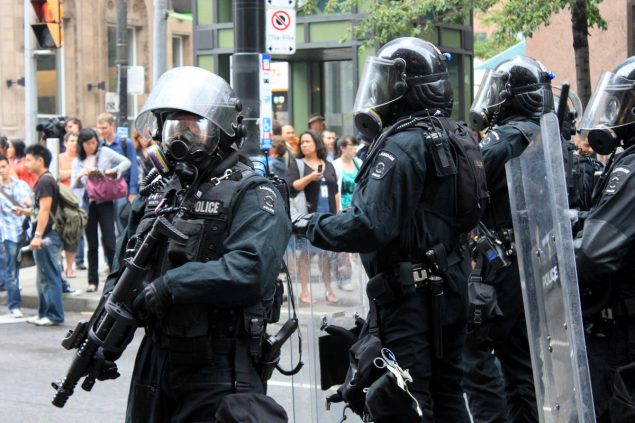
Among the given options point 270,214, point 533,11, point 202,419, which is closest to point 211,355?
point 202,419

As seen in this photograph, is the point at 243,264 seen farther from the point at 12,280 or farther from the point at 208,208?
the point at 12,280

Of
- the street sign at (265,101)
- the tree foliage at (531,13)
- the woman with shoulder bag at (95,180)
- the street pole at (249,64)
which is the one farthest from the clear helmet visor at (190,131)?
the tree foliage at (531,13)

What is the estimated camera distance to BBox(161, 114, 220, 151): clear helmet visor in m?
4.27

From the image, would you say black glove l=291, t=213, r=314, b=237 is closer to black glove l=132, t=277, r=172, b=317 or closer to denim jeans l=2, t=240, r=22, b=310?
black glove l=132, t=277, r=172, b=317

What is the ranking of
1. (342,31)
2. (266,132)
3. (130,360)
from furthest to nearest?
1. (342,31)
2. (266,132)
3. (130,360)

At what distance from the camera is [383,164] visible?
15.6 feet

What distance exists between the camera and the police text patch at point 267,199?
4219 millimetres

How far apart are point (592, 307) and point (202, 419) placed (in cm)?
164

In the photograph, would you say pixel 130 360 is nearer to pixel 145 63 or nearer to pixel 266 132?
pixel 266 132

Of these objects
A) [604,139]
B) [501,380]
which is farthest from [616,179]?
[501,380]

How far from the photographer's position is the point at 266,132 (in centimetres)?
1038

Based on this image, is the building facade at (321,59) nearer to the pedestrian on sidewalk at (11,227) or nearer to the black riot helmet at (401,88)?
the pedestrian on sidewalk at (11,227)

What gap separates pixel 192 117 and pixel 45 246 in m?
6.60

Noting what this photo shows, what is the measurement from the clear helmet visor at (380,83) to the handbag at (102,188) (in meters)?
7.46
